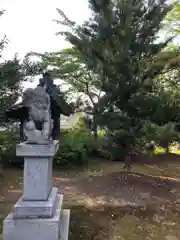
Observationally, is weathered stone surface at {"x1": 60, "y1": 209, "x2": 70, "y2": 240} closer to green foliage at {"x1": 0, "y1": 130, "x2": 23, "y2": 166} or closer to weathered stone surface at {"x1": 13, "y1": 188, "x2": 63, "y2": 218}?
weathered stone surface at {"x1": 13, "y1": 188, "x2": 63, "y2": 218}

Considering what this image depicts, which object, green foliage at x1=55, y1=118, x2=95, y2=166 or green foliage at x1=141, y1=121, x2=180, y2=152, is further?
green foliage at x1=55, y1=118, x2=95, y2=166

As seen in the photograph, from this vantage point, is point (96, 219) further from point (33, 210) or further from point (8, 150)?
point (8, 150)

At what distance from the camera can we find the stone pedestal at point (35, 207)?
3.14 metres

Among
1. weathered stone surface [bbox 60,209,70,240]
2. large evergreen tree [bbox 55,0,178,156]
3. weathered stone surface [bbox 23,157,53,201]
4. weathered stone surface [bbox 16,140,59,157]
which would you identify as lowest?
weathered stone surface [bbox 60,209,70,240]

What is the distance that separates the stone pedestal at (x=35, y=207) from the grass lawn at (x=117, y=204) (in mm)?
812

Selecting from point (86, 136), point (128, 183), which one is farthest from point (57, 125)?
point (86, 136)

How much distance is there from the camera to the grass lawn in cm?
408

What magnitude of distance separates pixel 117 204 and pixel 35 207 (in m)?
2.56

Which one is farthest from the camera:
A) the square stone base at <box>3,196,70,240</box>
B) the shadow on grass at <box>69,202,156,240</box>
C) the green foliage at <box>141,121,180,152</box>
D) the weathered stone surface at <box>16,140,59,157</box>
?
the green foliage at <box>141,121,180,152</box>

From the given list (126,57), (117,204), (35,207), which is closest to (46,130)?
(35,207)

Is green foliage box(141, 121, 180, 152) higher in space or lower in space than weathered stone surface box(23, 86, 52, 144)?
lower

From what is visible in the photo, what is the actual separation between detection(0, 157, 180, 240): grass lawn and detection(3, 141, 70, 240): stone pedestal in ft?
2.66

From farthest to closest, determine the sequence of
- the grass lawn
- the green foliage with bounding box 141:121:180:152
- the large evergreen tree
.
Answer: the large evergreen tree → the green foliage with bounding box 141:121:180:152 → the grass lawn

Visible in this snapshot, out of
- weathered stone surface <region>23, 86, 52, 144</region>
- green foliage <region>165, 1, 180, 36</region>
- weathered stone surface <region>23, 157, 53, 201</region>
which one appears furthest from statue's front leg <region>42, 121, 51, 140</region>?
green foliage <region>165, 1, 180, 36</region>
